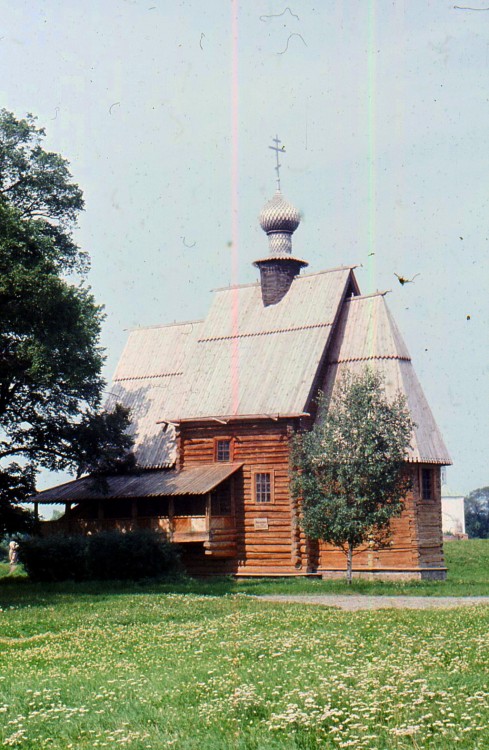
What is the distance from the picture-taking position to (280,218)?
44.1m

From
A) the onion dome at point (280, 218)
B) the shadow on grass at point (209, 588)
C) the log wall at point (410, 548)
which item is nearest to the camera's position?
the shadow on grass at point (209, 588)

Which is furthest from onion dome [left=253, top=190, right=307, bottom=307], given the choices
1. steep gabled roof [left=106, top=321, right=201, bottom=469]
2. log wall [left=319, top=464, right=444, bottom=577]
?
log wall [left=319, top=464, right=444, bottom=577]

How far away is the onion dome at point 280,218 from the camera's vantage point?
145 feet

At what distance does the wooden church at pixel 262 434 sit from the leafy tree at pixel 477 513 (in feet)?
276

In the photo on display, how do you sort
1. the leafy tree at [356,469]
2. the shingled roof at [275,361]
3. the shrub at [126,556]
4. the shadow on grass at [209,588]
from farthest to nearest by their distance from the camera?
the shingled roof at [275,361] < the shrub at [126,556] < the leafy tree at [356,469] < the shadow on grass at [209,588]

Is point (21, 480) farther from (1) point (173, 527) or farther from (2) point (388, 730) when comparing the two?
(2) point (388, 730)

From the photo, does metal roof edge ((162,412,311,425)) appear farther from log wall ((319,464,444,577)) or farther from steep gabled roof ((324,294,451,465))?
log wall ((319,464,444,577))

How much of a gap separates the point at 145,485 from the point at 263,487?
201 inches

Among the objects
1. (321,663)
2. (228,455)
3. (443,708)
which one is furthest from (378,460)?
(443,708)

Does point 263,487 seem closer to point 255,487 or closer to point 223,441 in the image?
point 255,487

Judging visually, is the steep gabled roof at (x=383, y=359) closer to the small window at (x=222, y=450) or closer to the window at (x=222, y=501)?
the small window at (x=222, y=450)

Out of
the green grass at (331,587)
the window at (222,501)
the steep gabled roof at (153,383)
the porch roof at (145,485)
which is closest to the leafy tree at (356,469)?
the green grass at (331,587)

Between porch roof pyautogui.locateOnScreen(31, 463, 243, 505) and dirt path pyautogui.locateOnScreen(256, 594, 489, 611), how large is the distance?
909 centimetres

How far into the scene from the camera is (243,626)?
17641mm
